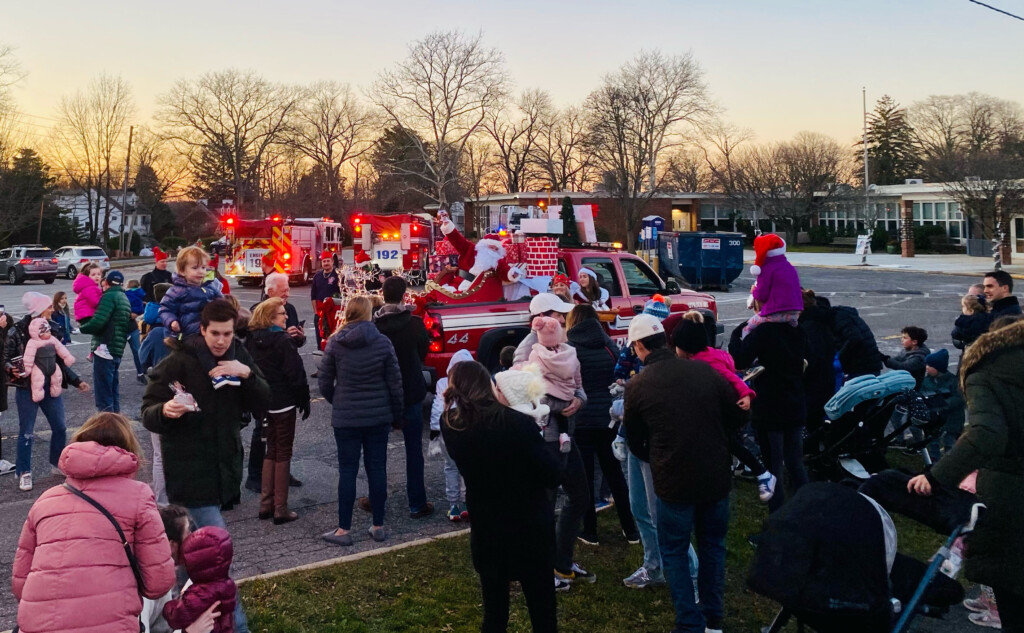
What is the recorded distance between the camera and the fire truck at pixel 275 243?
104 ft

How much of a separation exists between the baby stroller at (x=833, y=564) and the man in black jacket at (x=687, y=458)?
0.68 m

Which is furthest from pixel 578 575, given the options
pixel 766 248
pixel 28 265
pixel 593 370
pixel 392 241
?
pixel 28 265

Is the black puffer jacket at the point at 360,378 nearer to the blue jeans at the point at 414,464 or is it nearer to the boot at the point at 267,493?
the blue jeans at the point at 414,464

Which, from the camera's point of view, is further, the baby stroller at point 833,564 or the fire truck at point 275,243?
the fire truck at point 275,243

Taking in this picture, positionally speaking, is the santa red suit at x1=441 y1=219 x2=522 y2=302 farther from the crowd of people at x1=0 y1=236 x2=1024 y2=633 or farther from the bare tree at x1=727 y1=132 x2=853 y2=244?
the bare tree at x1=727 y1=132 x2=853 y2=244

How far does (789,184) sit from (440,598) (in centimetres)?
6194

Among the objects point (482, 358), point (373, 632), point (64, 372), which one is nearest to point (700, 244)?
point (482, 358)

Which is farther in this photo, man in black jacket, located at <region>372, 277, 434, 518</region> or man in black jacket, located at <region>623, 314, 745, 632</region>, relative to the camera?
man in black jacket, located at <region>372, 277, 434, 518</region>

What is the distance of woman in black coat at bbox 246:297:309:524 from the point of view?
690 centimetres

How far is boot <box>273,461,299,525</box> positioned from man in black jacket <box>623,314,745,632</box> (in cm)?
320

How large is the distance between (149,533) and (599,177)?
208 ft

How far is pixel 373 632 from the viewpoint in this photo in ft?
16.5

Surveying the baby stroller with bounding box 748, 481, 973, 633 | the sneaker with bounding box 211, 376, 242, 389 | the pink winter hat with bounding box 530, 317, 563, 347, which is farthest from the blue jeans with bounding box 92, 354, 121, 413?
the baby stroller with bounding box 748, 481, 973, 633

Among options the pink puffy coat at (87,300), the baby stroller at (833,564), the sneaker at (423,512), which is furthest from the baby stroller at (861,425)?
the pink puffy coat at (87,300)
